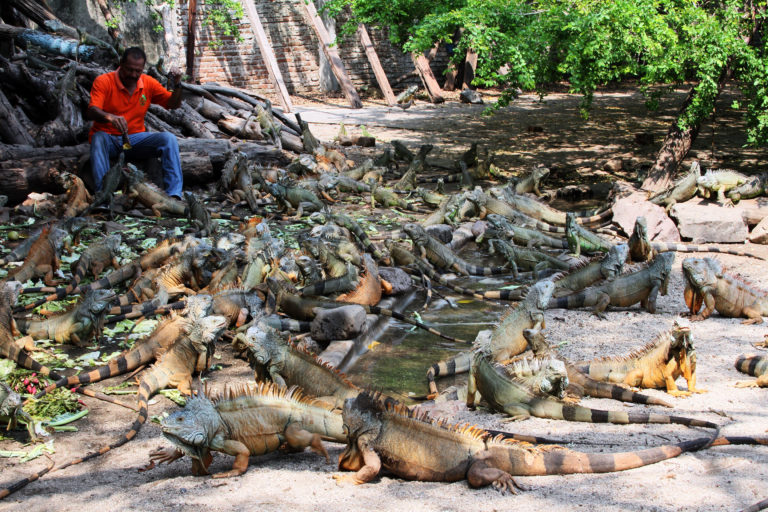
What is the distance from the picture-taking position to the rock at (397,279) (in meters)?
6.73

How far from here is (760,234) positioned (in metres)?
8.33

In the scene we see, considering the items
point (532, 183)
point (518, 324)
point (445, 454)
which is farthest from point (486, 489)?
point (532, 183)

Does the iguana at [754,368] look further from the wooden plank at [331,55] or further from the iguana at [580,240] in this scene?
the wooden plank at [331,55]

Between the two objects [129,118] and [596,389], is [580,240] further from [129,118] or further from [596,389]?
[129,118]

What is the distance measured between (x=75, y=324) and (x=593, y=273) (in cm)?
467

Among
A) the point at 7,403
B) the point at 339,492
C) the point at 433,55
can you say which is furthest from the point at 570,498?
the point at 433,55

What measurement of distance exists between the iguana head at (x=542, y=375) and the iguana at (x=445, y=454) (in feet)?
2.57

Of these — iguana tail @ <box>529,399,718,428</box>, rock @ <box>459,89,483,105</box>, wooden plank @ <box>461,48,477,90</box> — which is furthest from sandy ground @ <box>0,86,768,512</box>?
wooden plank @ <box>461,48,477,90</box>

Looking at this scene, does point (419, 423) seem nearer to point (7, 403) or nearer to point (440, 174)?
point (7, 403)

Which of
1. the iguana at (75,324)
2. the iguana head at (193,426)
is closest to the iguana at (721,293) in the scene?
the iguana head at (193,426)

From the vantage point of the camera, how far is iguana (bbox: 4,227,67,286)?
6.42m

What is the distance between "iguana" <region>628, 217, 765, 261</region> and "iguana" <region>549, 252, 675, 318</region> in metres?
1.44

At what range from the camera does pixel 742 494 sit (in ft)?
9.34

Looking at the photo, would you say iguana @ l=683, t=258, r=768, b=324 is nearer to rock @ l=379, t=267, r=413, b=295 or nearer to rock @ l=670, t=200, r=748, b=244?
rock @ l=379, t=267, r=413, b=295
